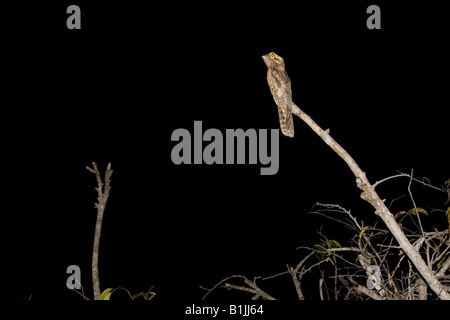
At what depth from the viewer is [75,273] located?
9.49 feet

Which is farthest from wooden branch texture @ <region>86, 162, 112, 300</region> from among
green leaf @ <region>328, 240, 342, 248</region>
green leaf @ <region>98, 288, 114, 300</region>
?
green leaf @ <region>328, 240, 342, 248</region>

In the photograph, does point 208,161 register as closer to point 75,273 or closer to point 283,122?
point 283,122

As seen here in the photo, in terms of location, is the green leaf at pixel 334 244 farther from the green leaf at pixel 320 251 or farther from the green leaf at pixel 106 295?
the green leaf at pixel 106 295

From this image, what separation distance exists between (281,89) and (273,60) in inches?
12.5

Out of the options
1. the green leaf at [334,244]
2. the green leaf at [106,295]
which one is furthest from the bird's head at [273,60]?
the green leaf at [106,295]

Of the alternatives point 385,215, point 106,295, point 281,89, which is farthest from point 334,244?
point 106,295

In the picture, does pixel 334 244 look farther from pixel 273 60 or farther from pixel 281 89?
pixel 273 60

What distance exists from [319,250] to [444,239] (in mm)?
745

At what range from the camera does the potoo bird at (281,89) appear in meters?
2.83

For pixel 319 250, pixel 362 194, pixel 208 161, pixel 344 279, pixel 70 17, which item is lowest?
pixel 344 279

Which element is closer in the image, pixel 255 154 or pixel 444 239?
pixel 444 239
